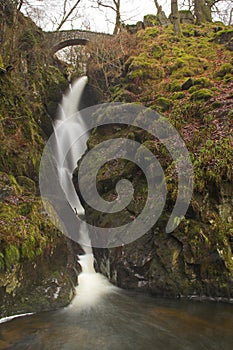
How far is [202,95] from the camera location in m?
8.85

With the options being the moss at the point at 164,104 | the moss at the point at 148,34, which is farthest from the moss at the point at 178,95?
the moss at the point at 148,34

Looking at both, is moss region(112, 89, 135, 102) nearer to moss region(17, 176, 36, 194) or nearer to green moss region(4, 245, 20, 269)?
moss region(17, 176, 36, 194)

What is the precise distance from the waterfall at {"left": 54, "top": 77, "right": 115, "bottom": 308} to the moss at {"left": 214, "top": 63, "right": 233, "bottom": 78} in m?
6.05

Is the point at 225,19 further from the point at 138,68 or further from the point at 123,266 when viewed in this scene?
the point at 123,266

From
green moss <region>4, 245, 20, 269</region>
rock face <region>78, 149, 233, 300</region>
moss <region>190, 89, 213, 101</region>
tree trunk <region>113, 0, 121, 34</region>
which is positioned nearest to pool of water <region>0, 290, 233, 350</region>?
rock face <region>78, 149, 233, 300</region>

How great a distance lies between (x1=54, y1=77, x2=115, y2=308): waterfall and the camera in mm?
7066


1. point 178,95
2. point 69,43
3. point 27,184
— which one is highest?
point 69,43

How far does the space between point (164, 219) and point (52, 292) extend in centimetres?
288

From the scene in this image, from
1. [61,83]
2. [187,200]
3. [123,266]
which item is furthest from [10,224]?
[61,83]

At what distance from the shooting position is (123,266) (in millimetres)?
7016

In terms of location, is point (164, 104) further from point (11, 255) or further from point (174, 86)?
point (11, 255)

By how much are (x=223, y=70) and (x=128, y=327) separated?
8.77m

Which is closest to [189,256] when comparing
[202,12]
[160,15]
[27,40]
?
[27,40]

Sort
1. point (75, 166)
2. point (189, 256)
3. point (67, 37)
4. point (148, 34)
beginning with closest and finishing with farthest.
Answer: point (189, 256), point (75, 166), point (148, 34), point (67, 37)
